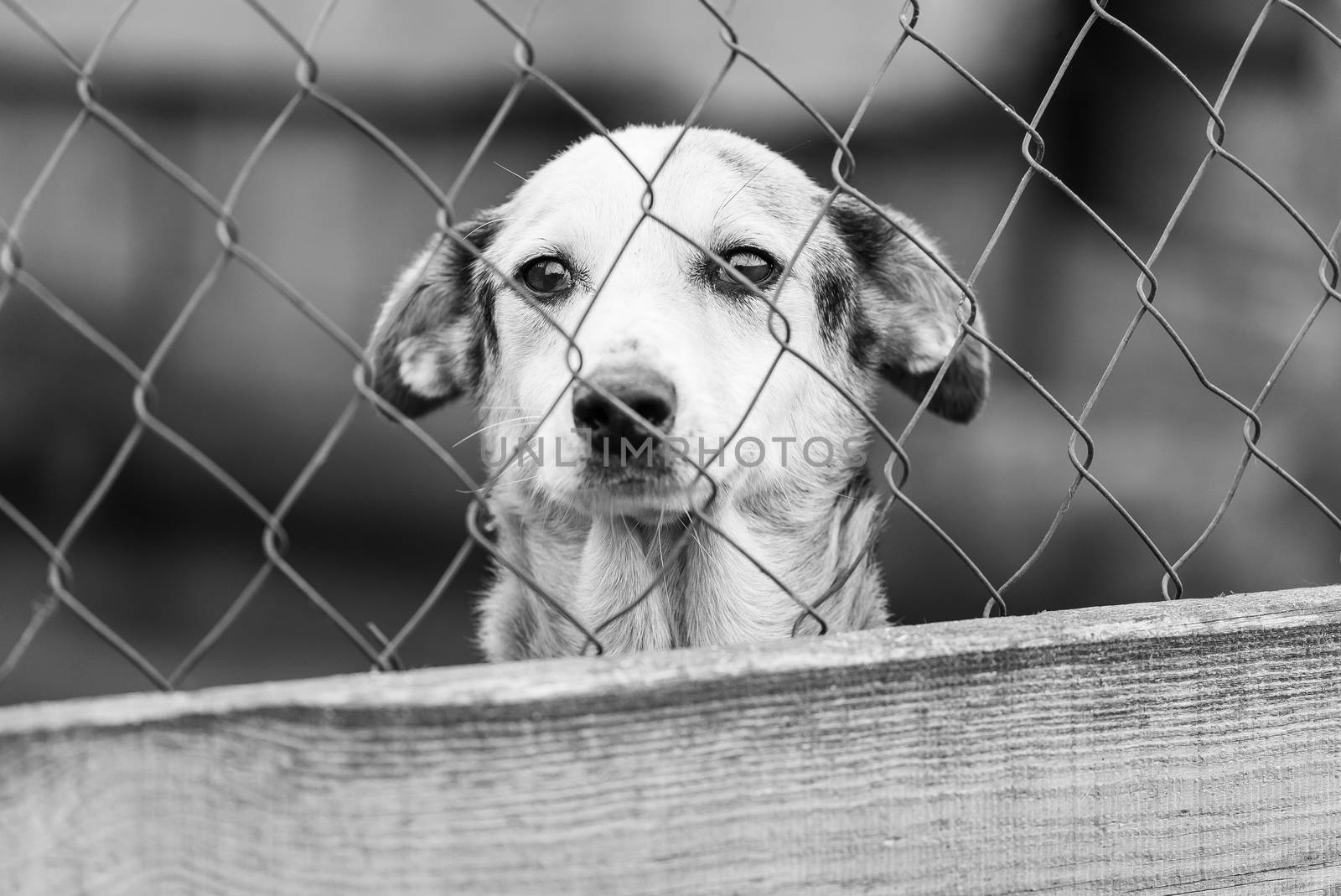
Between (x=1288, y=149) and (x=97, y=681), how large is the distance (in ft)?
20.5

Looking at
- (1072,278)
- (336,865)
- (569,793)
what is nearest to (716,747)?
(569,793)

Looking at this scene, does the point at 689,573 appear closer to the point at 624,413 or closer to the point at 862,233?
the point at 624,413

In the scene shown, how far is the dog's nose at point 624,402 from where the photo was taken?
72.6 inches

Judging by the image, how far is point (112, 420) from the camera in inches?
187

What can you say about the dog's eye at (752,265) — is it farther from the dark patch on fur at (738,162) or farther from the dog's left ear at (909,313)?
the dog's left ear at (909,313)

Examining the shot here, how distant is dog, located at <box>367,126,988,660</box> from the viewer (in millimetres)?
2180

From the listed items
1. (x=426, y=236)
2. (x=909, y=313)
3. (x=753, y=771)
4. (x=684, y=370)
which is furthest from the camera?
(x=426, y=236)

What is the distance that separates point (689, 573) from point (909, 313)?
1048 mm

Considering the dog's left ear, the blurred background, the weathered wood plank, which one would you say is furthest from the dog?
the blurred background

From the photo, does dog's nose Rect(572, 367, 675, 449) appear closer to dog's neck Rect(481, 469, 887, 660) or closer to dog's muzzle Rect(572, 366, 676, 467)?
dog's muzzle Rect(572, 366, 676, 467)

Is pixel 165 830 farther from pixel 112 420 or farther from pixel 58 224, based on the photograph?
pixel 58 224

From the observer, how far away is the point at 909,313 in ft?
9.48

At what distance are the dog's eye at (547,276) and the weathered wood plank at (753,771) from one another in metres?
1.46

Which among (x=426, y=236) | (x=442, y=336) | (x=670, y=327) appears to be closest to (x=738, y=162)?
(x=670, y=327)
